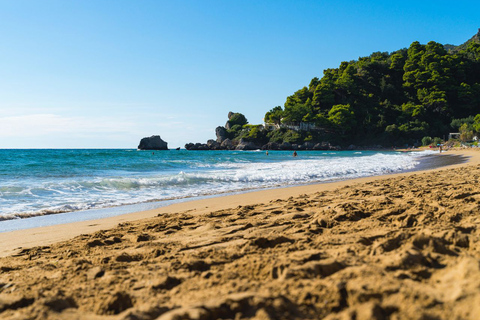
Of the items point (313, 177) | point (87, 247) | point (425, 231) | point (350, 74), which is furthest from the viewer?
point (350, 74)

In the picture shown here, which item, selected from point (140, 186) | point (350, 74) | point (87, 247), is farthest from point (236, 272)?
point (350, 74)

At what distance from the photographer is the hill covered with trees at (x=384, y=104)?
79812 millimetres

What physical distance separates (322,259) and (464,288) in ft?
2.82

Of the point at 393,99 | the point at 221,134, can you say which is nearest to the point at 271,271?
the point at 393,99

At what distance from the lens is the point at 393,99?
89.8 meters

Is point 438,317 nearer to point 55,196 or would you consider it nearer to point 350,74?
point 55,196

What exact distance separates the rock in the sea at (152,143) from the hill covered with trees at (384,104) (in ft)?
66.7

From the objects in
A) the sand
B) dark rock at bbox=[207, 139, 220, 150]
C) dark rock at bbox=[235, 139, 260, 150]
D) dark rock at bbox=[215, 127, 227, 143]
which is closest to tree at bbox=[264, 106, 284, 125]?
dark rock at bbox=[235, 139, 260, 150]

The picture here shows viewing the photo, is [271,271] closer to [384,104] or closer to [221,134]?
[384,104]

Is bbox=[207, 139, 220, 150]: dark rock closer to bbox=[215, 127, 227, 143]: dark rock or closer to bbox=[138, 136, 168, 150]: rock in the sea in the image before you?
bbox=[215, 127, 227, 143]: dark rock

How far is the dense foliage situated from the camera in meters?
79.8

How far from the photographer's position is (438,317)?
1.41 meters

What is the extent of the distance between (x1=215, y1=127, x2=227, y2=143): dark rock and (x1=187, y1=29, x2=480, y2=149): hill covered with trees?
224cm

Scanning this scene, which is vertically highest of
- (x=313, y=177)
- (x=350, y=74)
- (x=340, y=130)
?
(x=350, y=74)
